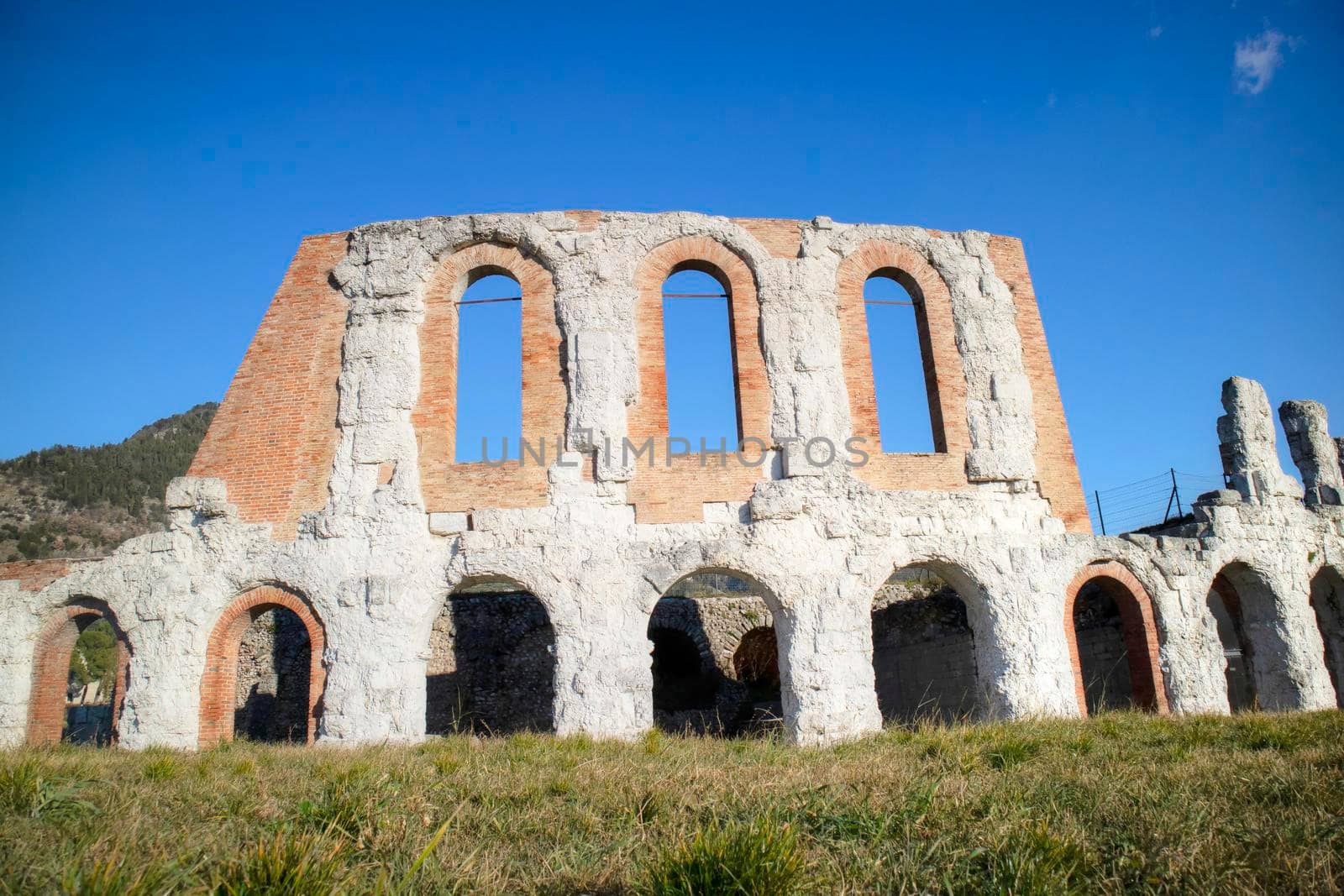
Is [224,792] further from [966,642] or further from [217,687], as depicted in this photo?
[966,642]

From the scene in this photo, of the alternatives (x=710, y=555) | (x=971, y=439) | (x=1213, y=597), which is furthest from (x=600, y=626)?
(x=1213, y=597)

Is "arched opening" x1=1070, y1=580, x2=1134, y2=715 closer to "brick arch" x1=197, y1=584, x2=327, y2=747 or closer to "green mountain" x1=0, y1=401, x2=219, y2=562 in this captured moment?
"brick arch" x1=197, y1=584, x2=327, y2=747

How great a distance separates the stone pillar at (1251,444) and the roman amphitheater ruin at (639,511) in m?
0.04

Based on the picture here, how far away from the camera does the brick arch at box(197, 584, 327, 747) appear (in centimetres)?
993

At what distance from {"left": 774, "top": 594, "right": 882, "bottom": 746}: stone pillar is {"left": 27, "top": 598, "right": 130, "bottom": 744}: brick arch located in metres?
7.42

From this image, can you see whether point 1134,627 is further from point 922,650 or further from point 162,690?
point 162,690

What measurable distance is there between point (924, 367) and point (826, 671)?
4366mm

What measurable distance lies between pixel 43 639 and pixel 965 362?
11668mm

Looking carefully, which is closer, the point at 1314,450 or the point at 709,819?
the point at 709,819

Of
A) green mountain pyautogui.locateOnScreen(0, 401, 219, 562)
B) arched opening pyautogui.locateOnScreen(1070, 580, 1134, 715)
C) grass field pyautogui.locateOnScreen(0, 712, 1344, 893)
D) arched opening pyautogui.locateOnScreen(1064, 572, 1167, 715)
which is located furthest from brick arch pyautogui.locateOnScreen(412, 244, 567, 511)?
green mountain pyautogui.locateOnScreen(0, 401, 219, 562)

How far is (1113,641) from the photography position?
12.4 metres

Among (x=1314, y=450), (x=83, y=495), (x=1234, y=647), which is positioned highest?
(x=83, y=495)

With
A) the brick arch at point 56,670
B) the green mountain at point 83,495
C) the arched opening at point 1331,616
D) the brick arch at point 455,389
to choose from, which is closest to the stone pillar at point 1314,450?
the arched opening at point 1331,616

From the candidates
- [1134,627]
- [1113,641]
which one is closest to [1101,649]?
[1113,641]
